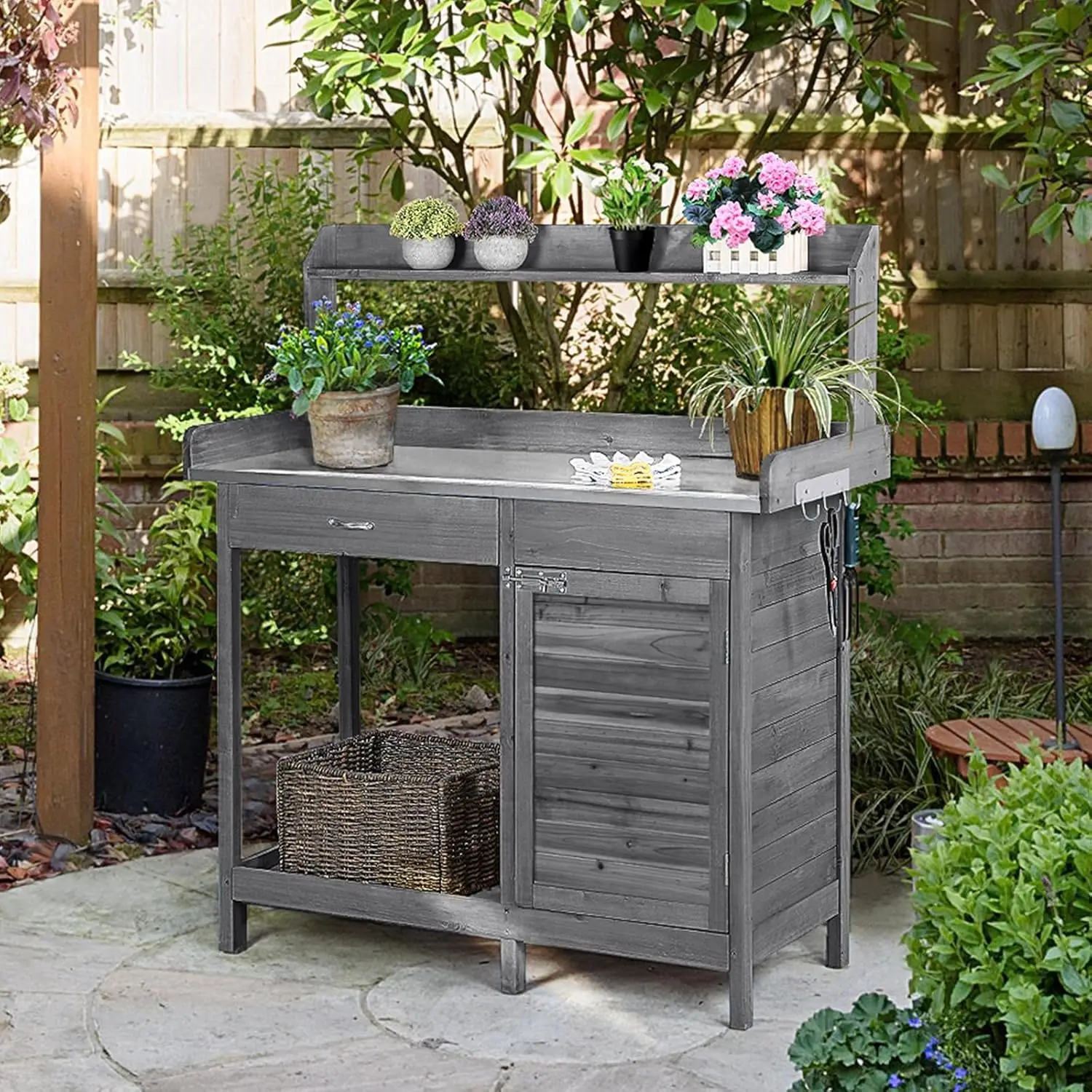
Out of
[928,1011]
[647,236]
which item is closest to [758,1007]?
[928,1011]

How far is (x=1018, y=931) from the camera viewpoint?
2549 mm

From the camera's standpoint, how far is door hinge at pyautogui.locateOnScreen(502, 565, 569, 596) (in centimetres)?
400

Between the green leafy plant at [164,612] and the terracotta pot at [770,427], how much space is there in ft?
6.00

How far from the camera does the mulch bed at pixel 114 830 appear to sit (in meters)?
4.99

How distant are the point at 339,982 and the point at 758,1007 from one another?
90cm

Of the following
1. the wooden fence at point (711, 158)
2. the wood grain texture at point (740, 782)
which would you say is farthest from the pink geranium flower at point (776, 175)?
the wooden fence at point (711, 158)

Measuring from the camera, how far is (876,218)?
283 inches

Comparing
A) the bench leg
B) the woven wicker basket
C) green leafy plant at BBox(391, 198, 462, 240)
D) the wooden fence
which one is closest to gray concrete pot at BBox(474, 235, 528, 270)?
green leafy plant at BBox(391, 198, 462, 240)

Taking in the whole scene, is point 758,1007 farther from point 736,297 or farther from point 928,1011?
point 736,297

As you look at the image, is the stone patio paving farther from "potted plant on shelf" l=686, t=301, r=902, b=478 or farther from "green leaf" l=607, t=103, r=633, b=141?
"green leaf" l=607, t=103, r=633, b=141

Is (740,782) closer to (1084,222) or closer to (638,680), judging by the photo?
(638,680)

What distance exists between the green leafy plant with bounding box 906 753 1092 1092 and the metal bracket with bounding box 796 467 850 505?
1158 millimetres

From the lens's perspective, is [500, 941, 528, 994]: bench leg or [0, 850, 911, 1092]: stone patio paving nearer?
[0, 850, 911, 1092]: stone patio paving

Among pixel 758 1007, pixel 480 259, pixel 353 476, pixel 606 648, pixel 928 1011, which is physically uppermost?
pixel 480 259
